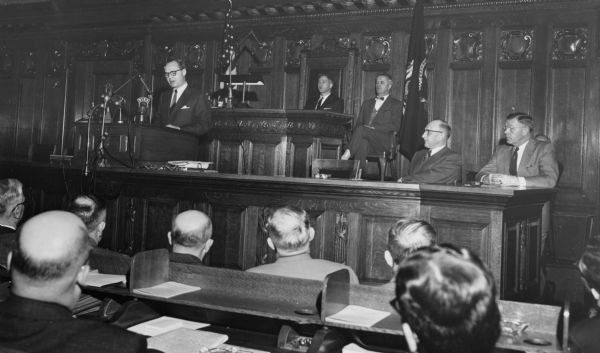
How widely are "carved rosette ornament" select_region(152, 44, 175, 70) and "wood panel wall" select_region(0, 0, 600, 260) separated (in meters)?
0.02

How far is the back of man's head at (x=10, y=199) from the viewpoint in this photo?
162 inches

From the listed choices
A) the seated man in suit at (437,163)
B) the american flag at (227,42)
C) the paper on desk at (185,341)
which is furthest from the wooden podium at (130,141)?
the paper on desk at (185,341)

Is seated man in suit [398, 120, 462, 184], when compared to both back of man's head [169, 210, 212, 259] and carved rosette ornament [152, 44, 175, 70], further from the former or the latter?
carved rosette ornament [152, 44, 175, 70]

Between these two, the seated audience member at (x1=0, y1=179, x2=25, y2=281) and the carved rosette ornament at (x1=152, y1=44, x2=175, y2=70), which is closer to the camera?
the seated audience member at (x1=0, y1=179, x2=25, y2=281)

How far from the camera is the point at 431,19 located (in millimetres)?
7957

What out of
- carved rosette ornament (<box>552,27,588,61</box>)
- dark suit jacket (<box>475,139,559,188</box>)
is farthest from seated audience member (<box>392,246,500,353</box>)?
carved rosette ornament (<box>552,27,588,61</box>)

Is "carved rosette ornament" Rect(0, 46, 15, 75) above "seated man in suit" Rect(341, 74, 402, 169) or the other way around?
above

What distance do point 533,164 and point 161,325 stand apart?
186 inches

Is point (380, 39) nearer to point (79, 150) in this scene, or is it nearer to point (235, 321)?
point (79, 150)

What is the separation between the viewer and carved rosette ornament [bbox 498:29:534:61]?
24.4 ft

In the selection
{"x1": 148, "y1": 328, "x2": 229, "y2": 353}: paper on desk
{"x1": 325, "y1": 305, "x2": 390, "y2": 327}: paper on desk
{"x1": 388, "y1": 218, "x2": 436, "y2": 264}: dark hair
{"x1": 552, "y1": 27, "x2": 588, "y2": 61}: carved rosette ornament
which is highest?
{"x1": 552, "y1": 27, "x2": 588, "y2": 61}: carved rosette ornament

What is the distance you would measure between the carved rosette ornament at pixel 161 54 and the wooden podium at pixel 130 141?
11.3ft

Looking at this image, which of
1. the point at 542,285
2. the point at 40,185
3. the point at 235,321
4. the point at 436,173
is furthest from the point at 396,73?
the point at 235,321

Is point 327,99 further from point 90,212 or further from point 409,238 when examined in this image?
point 409,238
